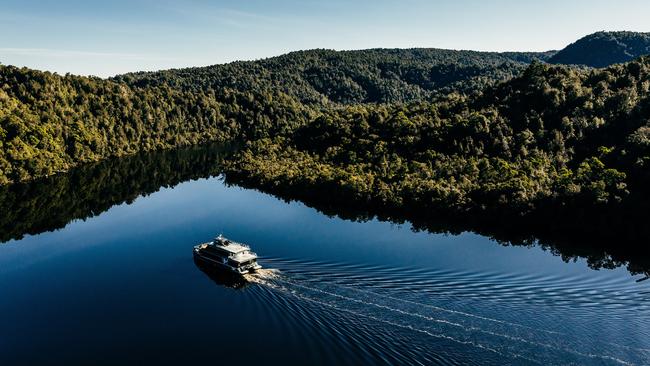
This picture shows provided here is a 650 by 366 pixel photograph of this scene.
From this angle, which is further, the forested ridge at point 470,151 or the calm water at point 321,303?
the forested ridge at point 470,151

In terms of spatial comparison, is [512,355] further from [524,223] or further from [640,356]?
[524,223]

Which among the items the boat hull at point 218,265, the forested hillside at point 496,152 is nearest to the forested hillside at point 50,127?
the forested hillside at point 496,152

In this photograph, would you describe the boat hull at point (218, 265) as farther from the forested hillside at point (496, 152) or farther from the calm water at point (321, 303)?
the forested hillside at point (496, 152)

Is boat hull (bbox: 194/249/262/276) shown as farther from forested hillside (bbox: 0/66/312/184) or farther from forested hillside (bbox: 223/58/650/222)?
forested hillside (bbox: 0/66/312/184)

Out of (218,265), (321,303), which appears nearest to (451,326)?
(321,303)

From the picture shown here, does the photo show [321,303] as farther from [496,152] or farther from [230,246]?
[496,152]

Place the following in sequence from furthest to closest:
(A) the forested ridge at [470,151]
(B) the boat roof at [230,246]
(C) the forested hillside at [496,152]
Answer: (A) the forested ridge at [470,151]
(C) the forested hillside at [496,152]
(B) the boat roof at [230,246]
